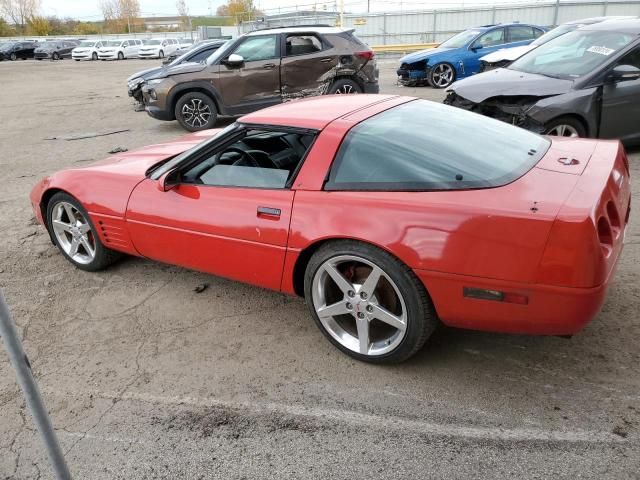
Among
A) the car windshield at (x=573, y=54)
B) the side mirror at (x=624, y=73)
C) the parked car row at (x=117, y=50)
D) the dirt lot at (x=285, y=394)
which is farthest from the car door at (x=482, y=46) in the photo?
the parked car row at (x=117, y=50)

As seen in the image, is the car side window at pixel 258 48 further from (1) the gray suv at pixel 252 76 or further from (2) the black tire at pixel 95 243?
(2) the black tire at pixel 95 243

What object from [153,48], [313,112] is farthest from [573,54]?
[153,48]

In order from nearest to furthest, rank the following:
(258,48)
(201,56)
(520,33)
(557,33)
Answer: (557,33), (258,48), (201,56), (520,33)

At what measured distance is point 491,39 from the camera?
524 inches

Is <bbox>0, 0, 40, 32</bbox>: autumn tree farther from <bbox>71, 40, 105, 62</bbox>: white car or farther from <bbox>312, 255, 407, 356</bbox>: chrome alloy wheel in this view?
<bbox>312, 255, 407, 356</bbox>: chrome alloy wheel

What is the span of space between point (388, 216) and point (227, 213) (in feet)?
3.38

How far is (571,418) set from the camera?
7.69ft

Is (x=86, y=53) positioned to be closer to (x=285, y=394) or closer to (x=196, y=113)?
(x=196, y=113)

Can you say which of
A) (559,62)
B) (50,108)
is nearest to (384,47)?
(50,108)

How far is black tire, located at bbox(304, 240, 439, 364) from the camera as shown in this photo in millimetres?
2492

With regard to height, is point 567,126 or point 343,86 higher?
point 343,86

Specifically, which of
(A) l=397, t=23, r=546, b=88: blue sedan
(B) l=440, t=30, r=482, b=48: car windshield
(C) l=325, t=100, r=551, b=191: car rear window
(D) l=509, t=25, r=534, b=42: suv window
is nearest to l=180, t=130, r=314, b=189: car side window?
(C) l=325, t=100, r=551, b=191: car rear window

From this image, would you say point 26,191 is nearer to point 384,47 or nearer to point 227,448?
point 227,448

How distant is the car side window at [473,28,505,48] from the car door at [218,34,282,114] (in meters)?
6.54
